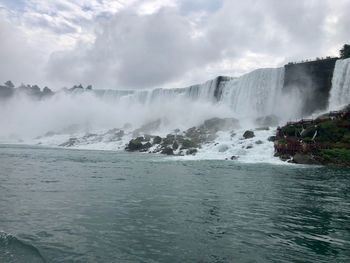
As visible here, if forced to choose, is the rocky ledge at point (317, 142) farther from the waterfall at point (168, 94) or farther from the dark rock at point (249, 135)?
the waterfall at point (168, 94)

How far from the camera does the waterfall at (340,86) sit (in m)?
46.8

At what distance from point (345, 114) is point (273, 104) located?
1990 cm

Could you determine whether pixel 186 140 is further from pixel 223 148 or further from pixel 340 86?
pixel 340 86

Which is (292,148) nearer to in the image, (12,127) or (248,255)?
(248,255)

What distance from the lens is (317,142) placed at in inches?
1401

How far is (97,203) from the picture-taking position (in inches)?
526

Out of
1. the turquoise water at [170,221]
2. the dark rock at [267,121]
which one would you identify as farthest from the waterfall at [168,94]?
the turquoise water at [170,221]

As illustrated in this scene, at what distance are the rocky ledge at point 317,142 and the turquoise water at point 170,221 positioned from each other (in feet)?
45.0

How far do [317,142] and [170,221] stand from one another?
92.3 ft

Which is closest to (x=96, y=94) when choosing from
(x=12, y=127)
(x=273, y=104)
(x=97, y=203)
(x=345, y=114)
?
(x=12, y=127)

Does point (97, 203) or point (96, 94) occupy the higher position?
point (96, 94)

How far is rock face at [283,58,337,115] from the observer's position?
51.8 meters

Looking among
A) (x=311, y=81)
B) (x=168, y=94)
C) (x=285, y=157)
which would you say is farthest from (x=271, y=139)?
(x=168, y=94)

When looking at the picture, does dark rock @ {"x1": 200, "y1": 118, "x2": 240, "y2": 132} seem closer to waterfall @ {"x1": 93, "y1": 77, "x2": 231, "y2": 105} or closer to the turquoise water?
waterfall @ {"x1": 93, "y1": 77, "x2": 231, "y2": 105}
